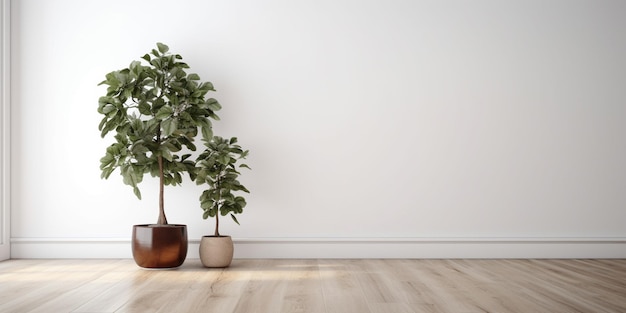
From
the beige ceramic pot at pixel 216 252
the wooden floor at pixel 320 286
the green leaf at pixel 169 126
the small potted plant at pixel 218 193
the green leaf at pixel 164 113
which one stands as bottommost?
the wooden floor at pixel 320 286

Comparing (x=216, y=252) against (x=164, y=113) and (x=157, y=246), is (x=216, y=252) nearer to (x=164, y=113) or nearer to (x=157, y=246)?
(x=157, y=246)

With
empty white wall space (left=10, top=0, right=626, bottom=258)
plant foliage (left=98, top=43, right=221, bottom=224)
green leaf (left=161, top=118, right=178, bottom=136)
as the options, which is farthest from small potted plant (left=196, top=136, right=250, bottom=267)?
empty white wall space (left=10, top=0, right=626, bottom=258)

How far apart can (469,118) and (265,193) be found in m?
1.40

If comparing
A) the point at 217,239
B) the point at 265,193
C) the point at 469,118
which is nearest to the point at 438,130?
the point at 469,118

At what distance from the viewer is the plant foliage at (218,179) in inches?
139

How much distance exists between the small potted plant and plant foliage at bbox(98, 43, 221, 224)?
0.35 feet

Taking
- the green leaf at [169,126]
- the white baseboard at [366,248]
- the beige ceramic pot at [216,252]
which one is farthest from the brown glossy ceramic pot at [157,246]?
the green leaf at [169,126]

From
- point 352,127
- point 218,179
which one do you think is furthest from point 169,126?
point 352,127

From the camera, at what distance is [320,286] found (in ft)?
9.30

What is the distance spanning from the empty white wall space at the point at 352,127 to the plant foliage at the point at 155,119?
0.37 m

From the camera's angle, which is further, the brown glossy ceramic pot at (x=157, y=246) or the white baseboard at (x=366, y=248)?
the white baseboard at (x=366, y=248)

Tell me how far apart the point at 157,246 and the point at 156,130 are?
665 millimetres

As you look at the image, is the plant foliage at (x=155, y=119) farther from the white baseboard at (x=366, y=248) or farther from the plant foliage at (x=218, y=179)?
the white baseboard at (x=366, y=248)

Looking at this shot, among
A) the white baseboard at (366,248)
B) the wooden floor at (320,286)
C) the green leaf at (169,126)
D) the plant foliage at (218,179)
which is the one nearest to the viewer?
the wooden floor at (320,286)
